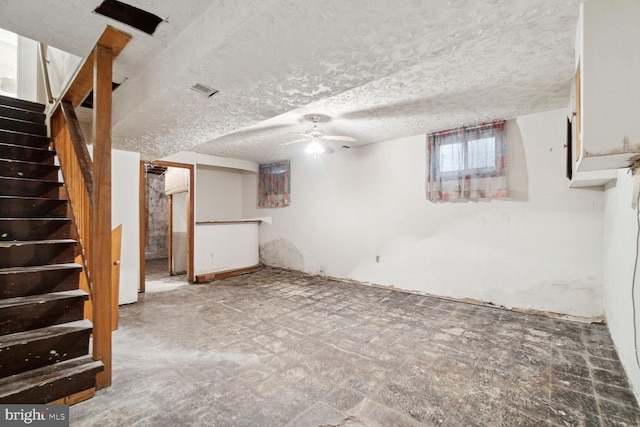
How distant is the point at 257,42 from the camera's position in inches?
56.6

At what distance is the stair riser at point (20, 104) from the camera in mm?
3203

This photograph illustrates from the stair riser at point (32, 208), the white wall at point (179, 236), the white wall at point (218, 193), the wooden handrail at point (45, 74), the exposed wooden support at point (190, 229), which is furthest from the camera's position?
the white wall at point (218, 193)

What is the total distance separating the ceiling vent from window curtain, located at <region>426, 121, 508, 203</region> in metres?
3.23

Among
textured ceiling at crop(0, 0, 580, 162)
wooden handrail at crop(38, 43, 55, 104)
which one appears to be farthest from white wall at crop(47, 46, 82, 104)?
textured ceiling at crop(0, 0, 580, 162)

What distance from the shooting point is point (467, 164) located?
378 centimetres

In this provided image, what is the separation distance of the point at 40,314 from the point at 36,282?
260 millimetres

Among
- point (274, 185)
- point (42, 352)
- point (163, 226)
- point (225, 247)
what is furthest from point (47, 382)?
point (163, 226)

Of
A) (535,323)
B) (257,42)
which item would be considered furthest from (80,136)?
(535,323)

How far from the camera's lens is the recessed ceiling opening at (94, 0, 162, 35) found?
1546mm

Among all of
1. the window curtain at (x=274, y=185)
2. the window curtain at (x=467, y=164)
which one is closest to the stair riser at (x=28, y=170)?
the window curtain at (x=274, y=185)

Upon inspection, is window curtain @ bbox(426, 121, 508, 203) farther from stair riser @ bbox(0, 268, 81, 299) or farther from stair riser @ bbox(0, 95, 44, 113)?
stair riser @ bbox(0, 95, 44, 113)

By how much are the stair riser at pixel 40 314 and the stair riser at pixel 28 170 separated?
150 cm

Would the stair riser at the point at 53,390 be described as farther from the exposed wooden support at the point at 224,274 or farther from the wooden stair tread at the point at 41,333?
the exposed wooden support at the point at 224,274

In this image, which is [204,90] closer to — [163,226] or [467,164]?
[467,164]
